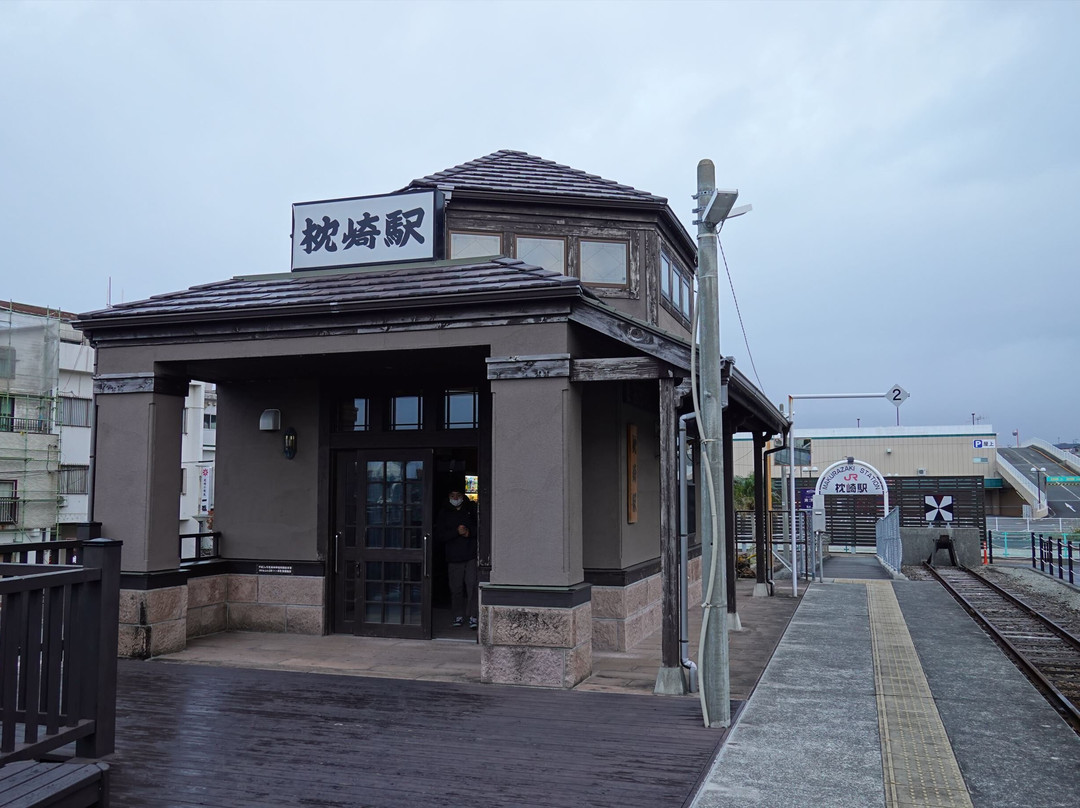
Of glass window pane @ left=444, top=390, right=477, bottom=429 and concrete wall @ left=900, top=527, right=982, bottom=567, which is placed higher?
glass window pane @ left=444, top=390, right=477, bottom=429

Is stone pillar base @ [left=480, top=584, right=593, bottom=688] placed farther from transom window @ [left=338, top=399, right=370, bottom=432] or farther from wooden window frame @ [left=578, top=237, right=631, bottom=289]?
wooden window frame @ [left=578, top=237, right=631, bottom=289]

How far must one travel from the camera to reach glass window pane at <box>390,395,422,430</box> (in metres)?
10.7

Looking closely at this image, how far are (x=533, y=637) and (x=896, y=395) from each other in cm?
1587

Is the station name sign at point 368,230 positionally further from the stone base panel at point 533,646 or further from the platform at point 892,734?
the platform at point 892,734

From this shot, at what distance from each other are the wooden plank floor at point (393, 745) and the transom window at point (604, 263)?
6182mm

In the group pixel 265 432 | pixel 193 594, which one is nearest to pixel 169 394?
pixel 265 432

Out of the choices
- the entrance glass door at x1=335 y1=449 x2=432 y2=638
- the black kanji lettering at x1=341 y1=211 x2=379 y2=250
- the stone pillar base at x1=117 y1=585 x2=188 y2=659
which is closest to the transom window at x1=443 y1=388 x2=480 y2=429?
the entrance glass door at x1=335 y1=449 x2=432 y2=638

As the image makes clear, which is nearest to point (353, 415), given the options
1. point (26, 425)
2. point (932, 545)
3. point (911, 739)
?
point (911, 739)

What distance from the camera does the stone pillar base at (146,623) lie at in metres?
9.11

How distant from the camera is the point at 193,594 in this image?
1041 cm

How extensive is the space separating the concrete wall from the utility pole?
21462 mm

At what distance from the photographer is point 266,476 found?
11102 millimetres

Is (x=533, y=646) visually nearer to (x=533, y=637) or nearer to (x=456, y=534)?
(x=533, y=637)

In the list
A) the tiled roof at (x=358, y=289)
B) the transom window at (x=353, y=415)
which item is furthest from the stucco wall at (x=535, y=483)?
the transom window at (x=353, y=415)
